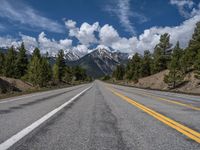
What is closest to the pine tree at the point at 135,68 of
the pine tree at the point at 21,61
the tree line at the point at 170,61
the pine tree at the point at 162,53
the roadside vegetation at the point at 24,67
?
the tree line at the point at 170,61

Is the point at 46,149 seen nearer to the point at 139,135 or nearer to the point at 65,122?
the point at 139,135

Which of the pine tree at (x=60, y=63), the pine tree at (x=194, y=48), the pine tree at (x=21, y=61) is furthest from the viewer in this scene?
the pine tree at (x=60, y=63)

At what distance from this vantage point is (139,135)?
16.8 ft

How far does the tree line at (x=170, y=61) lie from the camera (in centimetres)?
4781

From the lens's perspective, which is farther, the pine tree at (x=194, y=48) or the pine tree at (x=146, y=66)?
the pine tree at (x=146, y=66)

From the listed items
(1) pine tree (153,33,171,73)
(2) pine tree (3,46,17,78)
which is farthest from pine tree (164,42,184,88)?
(2) pine tree (3,46,17,78)

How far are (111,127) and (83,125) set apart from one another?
75 centimetres

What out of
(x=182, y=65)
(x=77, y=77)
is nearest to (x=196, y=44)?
(x=182, y=65)

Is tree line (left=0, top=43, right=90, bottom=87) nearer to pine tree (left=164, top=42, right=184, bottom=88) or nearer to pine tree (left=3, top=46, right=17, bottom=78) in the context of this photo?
pine tree (left=3, top=46, right=17, bottom=78)

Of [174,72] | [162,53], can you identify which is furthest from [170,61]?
[162,53]

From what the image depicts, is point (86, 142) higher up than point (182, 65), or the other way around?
point (182, 65)

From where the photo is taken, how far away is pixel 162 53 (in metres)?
75.8

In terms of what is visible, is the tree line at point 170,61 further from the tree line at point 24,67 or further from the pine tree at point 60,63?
the tree line at point 24,67

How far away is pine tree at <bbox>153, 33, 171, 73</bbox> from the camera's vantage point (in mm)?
73750
